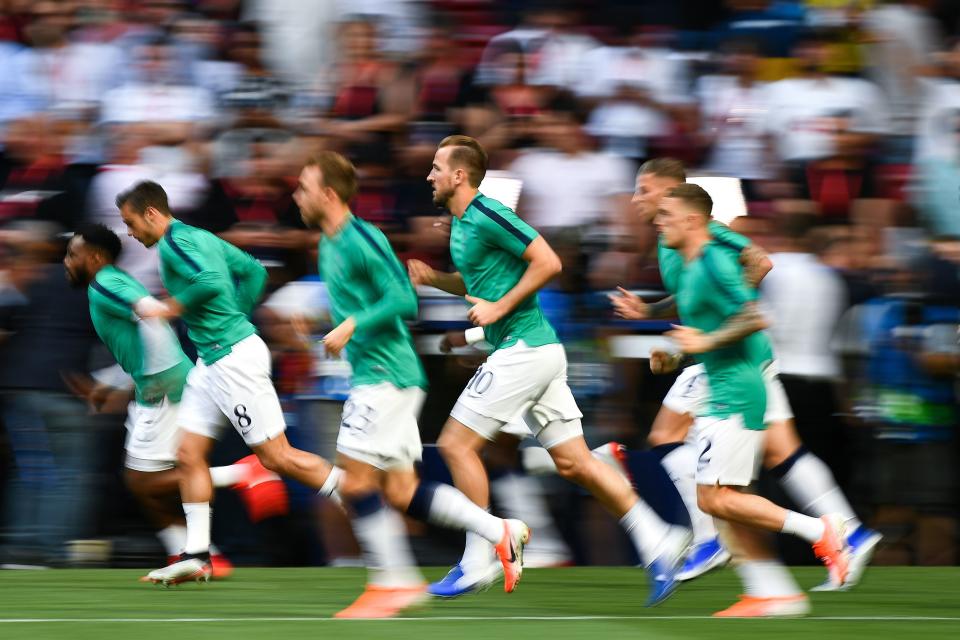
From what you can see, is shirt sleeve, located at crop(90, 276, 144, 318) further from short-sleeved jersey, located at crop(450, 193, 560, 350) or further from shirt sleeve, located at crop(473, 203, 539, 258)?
shirt sleeve, located at crop(473, 203, 539, 258)

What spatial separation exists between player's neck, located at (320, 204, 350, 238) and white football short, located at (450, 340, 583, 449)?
100cm

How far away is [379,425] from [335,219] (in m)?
0.94

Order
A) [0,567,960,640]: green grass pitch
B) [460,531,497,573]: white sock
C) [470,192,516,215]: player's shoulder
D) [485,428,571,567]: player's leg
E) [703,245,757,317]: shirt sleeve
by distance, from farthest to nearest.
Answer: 1. [485,428,571,567]: player's leg
2. [460,531,497,573]: white sock
3. [470,192,516,215]: player's shoulder
4. [703,245,757,317]: shirt sleeve
5. [0,567,960,640]: green grass pitch

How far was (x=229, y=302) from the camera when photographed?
27.3 ft

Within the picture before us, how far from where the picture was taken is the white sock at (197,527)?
840 cm

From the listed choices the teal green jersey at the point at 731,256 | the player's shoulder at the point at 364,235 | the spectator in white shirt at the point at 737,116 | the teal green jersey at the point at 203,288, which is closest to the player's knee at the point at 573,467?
the teal green jersey at the point at 731,256

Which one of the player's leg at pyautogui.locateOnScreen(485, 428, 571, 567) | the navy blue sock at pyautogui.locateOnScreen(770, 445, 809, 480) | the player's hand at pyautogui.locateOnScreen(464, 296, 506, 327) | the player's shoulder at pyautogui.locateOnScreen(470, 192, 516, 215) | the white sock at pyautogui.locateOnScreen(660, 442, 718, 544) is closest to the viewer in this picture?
the player's hand at pyautogui.locateOnScreen(464, 296, 506, 327)

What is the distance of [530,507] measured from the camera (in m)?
9.44

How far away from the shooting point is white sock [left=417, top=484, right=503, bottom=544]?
707 centimetres

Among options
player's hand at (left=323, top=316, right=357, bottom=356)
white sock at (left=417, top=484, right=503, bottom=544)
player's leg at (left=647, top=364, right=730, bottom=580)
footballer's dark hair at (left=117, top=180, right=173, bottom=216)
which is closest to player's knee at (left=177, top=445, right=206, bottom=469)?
footballer's dark hair at (left=117, top=180, right=173, bottom=216)

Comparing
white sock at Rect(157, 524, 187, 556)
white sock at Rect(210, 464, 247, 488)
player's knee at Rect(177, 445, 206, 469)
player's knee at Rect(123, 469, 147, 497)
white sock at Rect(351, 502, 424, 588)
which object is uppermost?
white sock at Rect(351, 502, 424, 588)

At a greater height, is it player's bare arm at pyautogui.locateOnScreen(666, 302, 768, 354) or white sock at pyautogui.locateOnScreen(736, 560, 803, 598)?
player's bare arm at pyautogui.locateOnScreen(666, 302, 768, 354)

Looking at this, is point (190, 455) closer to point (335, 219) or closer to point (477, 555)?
point (477, 555)

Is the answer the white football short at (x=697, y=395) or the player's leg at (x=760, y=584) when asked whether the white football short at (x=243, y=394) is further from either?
the player's leg at (x=760, y=584)
